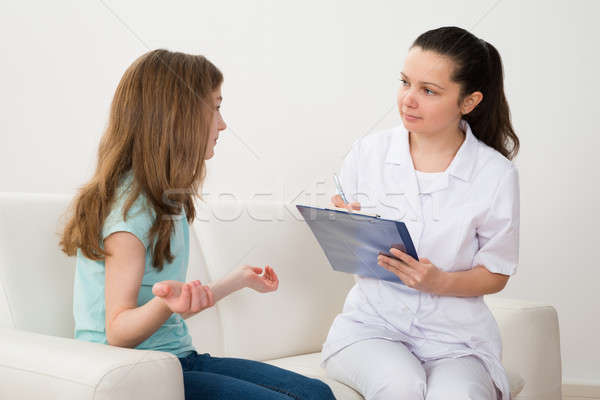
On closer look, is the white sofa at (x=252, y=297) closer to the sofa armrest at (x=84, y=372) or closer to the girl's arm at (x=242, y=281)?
the sofa armrest at (x=84, y=372)

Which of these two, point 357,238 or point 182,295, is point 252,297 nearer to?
point 357,238

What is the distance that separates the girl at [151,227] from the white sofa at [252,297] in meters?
0.12

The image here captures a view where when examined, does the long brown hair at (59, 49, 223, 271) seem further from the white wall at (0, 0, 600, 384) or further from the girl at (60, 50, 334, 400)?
the white wall at (0, 0, 600, 384)

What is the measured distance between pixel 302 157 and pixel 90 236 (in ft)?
3.91

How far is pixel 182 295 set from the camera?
3.23ft

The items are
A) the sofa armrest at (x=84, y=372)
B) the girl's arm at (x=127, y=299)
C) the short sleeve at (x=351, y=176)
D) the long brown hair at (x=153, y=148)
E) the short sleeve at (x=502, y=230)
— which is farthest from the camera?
the short sleeve at (x=351, y=176)

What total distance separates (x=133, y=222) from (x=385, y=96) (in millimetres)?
1326

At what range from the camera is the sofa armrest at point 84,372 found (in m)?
0.89

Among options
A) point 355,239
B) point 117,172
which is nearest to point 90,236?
point 117,172

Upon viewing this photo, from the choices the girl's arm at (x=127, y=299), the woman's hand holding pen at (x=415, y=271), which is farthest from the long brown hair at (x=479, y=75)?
the girl's arm at (x=127, y=299)

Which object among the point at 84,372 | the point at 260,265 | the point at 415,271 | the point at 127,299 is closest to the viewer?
the point at 84,372

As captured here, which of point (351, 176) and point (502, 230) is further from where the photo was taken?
point (351, 176)

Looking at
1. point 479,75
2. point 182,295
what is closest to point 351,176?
point 479,75

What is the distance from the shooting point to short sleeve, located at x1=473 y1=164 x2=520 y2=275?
1396 mm
